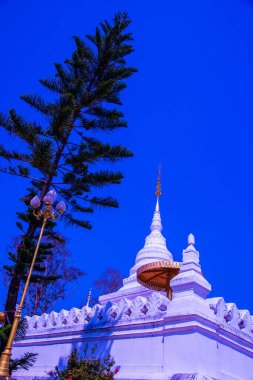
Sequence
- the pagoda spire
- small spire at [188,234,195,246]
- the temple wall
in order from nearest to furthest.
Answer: the temple wall, small spire at [188,234,195,246], the pagoda spire

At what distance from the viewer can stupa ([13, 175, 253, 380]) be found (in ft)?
20.6

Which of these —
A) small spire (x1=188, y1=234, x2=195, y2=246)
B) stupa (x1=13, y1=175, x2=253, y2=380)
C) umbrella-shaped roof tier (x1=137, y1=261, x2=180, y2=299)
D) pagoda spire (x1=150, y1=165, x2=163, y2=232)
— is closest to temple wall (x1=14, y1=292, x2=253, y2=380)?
stupa (x1=13, y1=175, x2=253, y2=380)

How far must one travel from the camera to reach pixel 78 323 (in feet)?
29.0

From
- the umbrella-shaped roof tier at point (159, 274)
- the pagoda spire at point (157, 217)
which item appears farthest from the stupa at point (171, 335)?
the pagoda spire at point (157, 217)

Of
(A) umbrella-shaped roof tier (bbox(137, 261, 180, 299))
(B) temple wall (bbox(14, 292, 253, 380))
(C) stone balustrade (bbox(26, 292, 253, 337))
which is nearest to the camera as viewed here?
(B) temple wall (bbox(14, 292, 253, 380))

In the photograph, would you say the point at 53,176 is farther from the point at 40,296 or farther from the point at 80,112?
the point at 40,296

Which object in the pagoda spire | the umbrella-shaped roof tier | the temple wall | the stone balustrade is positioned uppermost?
the pagoda spire

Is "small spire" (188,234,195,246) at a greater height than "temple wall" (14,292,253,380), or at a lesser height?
greater

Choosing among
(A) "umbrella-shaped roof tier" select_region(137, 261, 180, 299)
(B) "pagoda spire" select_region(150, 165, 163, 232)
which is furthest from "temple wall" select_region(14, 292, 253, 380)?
(B) "pagoda spire" select_region(150, 165, 163, 232)

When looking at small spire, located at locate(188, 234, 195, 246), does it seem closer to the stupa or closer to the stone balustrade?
the stupa

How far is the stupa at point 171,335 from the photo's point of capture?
6281mm

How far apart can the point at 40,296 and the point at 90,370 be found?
14.3 m

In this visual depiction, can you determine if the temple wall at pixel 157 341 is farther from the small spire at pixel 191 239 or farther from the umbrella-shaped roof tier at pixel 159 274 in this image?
the umbrella-shaped roof tier at pixel 159 274

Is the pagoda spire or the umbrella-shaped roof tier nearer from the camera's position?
the umbrella-shaped roof tier
